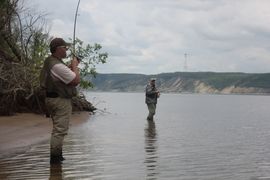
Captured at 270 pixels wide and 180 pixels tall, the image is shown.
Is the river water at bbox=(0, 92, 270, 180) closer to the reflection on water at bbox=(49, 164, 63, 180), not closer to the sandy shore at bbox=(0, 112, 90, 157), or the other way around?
the reflection on water at bbox=(49, 164, 63, 180)

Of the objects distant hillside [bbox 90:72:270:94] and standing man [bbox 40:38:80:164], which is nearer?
standing man [bbox 40:38:80:164]

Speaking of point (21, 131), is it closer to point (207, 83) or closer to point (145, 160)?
point (145, 160)

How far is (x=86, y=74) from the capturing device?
23.4 metres

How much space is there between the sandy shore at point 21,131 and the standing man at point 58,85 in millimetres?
1911

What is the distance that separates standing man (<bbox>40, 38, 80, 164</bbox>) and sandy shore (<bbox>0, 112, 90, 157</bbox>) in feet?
6.27

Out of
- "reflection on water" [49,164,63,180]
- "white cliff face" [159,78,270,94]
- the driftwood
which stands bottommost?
"white cliff face" [159,78,270,94]

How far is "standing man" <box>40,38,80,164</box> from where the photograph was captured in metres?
7.61

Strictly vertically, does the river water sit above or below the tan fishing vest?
below

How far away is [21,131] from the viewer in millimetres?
13234

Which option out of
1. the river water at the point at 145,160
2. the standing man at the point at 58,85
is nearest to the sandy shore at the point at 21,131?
the river water at the point at 145,160

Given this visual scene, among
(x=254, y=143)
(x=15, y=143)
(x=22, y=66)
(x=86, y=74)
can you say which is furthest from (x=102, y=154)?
(x=86, y=74)

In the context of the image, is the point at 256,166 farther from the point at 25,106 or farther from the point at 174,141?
the point at 25,106

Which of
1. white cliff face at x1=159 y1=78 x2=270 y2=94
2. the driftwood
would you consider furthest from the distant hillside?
the driftwood

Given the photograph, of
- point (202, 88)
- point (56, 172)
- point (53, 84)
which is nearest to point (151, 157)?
point (56, 172)
